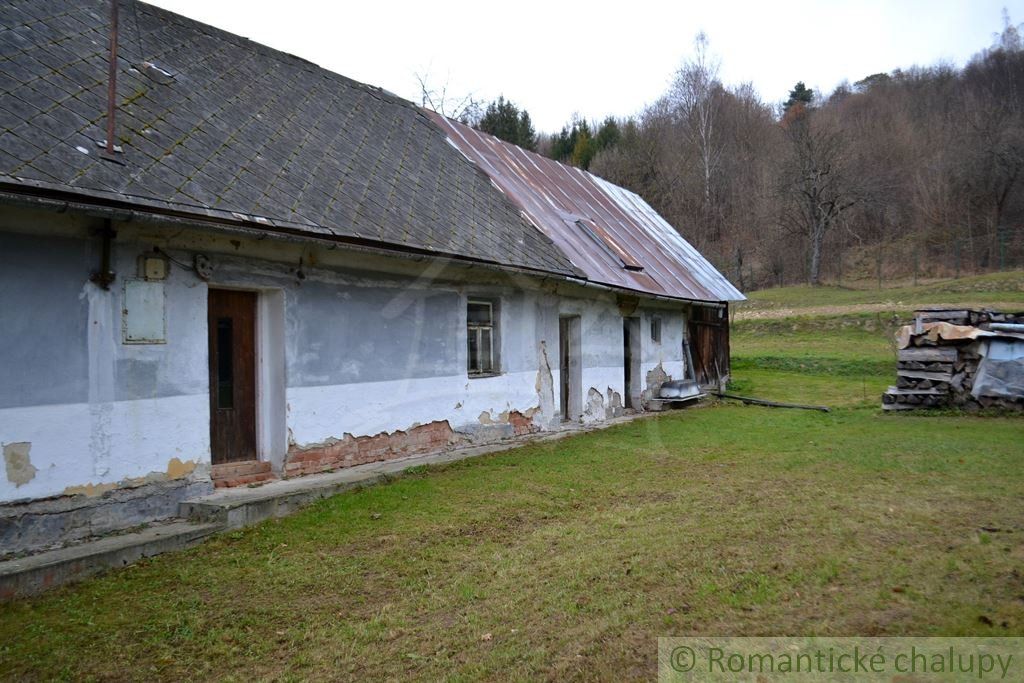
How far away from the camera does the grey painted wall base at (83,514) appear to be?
5602 millimetres

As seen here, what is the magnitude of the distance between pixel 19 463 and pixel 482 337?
6585 mm

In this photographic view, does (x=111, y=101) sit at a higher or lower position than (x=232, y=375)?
higher

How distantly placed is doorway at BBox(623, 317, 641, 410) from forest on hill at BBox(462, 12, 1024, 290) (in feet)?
76.7

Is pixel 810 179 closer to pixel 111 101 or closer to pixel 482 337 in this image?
pixel 482 337

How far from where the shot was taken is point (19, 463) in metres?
5.69

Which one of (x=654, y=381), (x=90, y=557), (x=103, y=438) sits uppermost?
(x=103, y=438)

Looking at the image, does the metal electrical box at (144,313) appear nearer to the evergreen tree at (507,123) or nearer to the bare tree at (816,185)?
the evergreen tree at (507,123)

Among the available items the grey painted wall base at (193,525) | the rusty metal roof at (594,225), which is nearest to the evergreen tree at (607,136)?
the rusty metal roof at (594,225)

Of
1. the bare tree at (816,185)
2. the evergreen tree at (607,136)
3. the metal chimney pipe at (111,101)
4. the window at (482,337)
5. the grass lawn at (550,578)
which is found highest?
the evergreen tree at (607,136)

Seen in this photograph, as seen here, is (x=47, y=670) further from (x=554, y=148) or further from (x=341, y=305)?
(x=554, y=148)

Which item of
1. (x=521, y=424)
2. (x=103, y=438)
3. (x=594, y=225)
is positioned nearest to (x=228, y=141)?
(x=103, y=438)

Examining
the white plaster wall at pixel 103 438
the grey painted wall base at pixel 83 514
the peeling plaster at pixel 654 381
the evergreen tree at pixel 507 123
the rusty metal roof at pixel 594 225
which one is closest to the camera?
the grey painted wall base at pixel 83 514

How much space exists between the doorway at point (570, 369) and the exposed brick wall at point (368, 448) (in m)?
3.99

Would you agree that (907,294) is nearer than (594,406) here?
No
